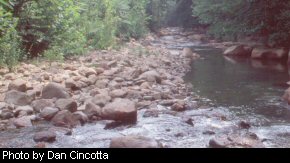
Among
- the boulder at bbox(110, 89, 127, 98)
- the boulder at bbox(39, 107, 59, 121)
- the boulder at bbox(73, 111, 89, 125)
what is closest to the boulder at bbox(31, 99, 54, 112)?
the boulder at bbox(39, 107, 59, 121)

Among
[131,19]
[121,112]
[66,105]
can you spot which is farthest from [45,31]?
[131,19]

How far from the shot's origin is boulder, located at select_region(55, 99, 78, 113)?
6.84 m

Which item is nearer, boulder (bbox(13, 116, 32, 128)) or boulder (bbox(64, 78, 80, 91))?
boulder (bbox(13, 116, 32, 128))

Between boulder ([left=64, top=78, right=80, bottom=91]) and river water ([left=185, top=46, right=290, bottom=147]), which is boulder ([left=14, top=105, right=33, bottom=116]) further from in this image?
river water ([left=185, top=46, right=290, bottom=147])

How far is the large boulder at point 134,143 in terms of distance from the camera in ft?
16.2

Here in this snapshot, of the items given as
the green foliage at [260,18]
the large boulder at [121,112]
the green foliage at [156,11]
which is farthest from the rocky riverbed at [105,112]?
the green foliage at [156,11]

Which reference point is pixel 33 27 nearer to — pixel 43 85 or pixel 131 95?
pixel 43 85

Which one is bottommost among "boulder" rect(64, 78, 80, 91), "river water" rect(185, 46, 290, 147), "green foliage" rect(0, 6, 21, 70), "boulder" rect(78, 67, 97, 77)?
"river water" rect(185, 46, 290, 147)

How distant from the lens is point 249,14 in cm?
1681

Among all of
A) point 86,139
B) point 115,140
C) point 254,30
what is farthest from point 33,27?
point 254,30

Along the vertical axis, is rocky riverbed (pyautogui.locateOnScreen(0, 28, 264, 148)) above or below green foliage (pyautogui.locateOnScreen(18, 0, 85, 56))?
below
